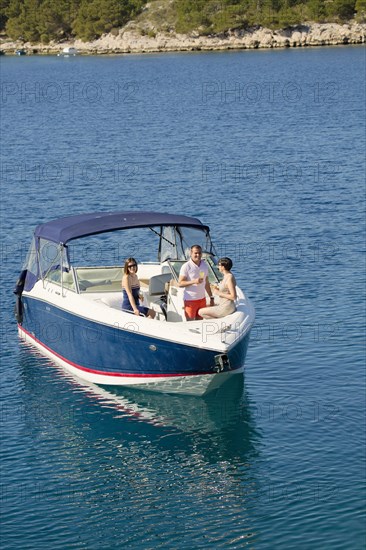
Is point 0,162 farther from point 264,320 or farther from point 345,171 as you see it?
point 264,320

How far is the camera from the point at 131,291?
2366 centimetres

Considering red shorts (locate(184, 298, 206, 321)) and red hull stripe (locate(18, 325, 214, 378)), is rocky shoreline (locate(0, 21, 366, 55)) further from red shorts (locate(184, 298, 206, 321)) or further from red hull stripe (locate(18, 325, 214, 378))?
red shorts (locate(184, 298, 206, 321))

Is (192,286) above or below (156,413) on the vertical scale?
above

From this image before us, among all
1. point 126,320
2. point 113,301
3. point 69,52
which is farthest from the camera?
point 69,52

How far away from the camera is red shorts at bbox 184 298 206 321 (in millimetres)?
23250

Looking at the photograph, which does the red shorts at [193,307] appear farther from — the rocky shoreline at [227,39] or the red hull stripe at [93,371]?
the rocky shoreline at [227,39]

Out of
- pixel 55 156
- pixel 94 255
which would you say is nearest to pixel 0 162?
pixel 55 156

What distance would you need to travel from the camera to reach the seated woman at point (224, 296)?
896 inches

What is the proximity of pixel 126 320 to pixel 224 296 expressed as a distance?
2121 mm

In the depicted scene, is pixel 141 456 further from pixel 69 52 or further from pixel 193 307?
pixel 69 52

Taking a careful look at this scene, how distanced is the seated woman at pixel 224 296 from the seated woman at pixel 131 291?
1.35 meters

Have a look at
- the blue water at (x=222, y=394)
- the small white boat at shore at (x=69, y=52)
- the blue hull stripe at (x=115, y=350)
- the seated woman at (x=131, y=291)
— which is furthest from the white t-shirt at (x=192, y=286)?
the small white boat at shore at (x=69, y=52)

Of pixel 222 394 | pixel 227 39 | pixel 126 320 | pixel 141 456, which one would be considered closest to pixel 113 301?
pixel 126 320

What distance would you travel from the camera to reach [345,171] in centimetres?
5141
